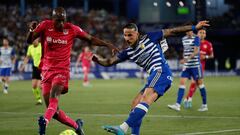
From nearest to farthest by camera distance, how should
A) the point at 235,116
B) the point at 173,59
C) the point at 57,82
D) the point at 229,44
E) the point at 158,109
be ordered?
the point at 57,82 → the point at 235,116 → the point at 158,109 → the point at 173,59 → the point at 229,44

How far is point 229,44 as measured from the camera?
5853cm

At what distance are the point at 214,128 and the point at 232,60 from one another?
4396 cm

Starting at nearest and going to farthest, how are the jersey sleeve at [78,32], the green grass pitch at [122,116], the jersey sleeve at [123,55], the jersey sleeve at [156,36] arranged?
the jersey sleeve at [156,36] → the jersey sleeve at [123,55] → the jersey sleeve at [78,32] → the green grass pitch at [122,116]

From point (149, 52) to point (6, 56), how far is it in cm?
1813

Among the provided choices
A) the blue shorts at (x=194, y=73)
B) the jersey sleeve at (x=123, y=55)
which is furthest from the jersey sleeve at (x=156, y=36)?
the blue shorts at (x=194, y=73)

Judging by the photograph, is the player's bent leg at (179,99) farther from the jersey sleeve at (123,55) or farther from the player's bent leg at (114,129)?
the player's bent leg at (114,129)

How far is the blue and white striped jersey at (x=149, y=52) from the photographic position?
1130 centimetres

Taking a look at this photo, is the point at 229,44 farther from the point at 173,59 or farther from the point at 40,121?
the point at 40,121

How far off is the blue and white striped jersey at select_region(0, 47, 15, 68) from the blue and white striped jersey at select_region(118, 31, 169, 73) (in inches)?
698

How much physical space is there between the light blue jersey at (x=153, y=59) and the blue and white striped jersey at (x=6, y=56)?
1778 cm

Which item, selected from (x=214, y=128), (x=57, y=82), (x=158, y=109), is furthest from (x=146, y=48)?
(x=158, y=109)

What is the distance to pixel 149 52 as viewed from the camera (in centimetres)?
1133

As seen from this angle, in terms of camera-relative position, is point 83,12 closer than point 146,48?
No

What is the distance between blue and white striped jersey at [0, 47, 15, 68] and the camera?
93.2ft
